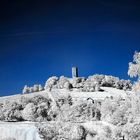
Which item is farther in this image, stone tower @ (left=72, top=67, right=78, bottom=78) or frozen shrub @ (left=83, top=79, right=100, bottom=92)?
stone tower @ (left=72, top=67, right=78, bottom=78)

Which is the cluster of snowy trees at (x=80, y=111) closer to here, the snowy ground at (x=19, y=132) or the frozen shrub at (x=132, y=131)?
the frozen shrub at (x=132, y=131)

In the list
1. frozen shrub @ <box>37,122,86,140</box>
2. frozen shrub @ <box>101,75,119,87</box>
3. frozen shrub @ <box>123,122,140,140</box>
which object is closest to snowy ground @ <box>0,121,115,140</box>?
frozen shrub @ <box>37,122,86,140</box>

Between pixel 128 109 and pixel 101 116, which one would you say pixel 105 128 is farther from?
pixel 101 116

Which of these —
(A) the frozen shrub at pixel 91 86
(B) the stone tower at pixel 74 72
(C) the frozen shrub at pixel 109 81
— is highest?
(B) the stone tower at pixel 74 72

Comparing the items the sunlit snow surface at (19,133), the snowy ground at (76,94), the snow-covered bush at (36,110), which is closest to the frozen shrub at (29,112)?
the snow-covered bush at (36,110)

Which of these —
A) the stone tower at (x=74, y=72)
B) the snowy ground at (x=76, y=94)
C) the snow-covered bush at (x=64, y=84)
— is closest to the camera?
the snowy ground at (x=76, y=94)

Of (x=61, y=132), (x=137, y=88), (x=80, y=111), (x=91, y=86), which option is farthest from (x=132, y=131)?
(x=91, y=86)

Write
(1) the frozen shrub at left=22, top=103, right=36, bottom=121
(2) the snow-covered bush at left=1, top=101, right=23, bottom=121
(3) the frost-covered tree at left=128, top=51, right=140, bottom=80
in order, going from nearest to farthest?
(3) the frost-covered tree at left=128, top=51, right=140, bottom=80
(2) the snow-covered bush at left=1, top=101, right=23, bottom=121
(1) the frozen shrub at left=22, top=103, right=36, bottom=121

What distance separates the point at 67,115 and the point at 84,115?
222 centimetres

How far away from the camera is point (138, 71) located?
33062mm

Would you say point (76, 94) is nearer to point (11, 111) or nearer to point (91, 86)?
point (91, 86)

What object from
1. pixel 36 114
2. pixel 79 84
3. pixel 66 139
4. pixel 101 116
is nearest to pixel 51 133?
pixel 66 139

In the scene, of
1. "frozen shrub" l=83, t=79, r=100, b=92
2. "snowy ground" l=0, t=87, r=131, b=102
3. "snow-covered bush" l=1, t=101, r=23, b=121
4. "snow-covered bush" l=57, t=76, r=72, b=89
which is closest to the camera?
"snow-covered bush" l=1, t=101, r=23, b=121

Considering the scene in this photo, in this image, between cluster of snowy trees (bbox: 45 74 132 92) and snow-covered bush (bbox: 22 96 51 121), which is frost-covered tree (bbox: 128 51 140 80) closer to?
snow-covered bush (bbox: 22 96 51 121)
